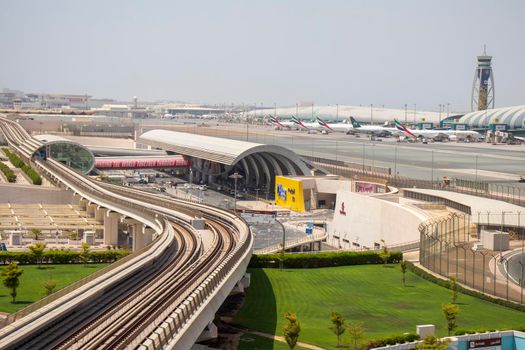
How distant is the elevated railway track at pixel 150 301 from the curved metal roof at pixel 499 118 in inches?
4766

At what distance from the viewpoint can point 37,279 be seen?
37469 millimetres

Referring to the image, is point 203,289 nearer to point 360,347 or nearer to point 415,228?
point 360,347

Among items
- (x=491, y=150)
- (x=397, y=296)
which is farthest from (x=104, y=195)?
(x=491, y=150)

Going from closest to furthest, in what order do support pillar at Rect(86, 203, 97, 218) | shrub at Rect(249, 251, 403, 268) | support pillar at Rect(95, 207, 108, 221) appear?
1. shrub at Rect(249, 251, 403, 268)
2. support pillar at Rect(95, 207, 108, 221)
3. support pillar at Rect(86, 203, 97, 218)

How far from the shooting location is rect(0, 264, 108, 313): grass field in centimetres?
3156

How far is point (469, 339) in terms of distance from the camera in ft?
85.2

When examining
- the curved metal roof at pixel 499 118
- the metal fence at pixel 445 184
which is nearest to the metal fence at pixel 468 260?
the metal fence at pixel 445 184

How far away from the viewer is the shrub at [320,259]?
41656 mm

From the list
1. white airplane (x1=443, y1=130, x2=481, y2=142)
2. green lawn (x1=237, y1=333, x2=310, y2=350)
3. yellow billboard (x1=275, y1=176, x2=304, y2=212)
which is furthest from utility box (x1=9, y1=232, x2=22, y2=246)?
white airplane (x1=443, y1=130, x2=481, y2=142)

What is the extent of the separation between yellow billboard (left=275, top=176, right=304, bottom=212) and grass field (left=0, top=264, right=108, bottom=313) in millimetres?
30833

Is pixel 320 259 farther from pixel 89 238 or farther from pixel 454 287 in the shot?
pixel 89 238

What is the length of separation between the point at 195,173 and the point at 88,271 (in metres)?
57.1

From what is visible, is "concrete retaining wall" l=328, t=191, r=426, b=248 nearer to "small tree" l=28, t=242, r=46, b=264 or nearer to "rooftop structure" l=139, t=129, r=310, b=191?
"rooftop structure" l=139, t=129, r=310, b=191

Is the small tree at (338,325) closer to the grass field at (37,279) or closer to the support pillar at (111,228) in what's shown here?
the grass field at (37,279)
